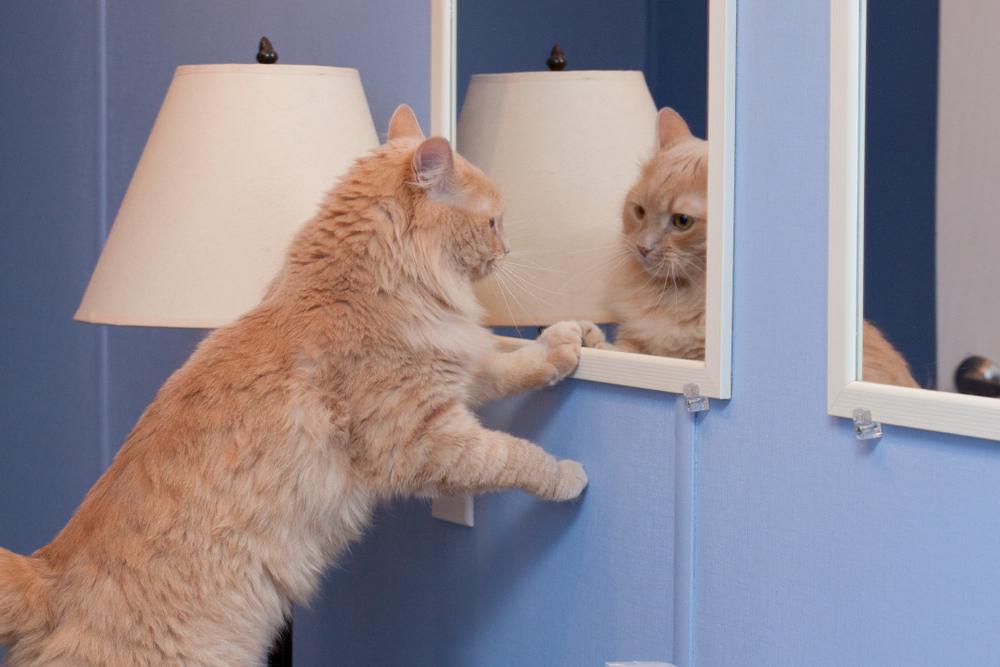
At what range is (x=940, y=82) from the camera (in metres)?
1.00

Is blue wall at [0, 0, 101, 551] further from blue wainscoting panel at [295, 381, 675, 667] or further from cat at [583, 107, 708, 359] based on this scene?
cat at [583, 107, 708, 359]

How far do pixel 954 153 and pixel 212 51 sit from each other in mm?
1849

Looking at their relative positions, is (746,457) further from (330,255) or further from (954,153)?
(330,255)

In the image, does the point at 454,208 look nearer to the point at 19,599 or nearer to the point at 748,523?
the point at 748,523

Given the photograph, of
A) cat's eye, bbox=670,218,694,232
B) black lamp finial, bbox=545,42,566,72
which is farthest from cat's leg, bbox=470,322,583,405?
black lamp finial, bbox=545,42,566,72

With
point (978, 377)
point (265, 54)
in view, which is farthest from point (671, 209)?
point (265, 54)

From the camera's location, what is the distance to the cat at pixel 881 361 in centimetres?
104

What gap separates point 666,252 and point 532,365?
244 millimetres

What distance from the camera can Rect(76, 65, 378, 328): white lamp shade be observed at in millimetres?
1666

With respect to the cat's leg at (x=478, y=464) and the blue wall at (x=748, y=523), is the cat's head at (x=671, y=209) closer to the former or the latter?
the blue wall at (x=748, y=523)

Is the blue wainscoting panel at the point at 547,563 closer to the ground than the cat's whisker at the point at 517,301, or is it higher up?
closer to the ground

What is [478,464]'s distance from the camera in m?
1.41

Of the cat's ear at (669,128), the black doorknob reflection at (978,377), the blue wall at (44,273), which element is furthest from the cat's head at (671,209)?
the blue wall at (44,273)

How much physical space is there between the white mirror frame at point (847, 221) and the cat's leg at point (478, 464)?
16.7 inches
